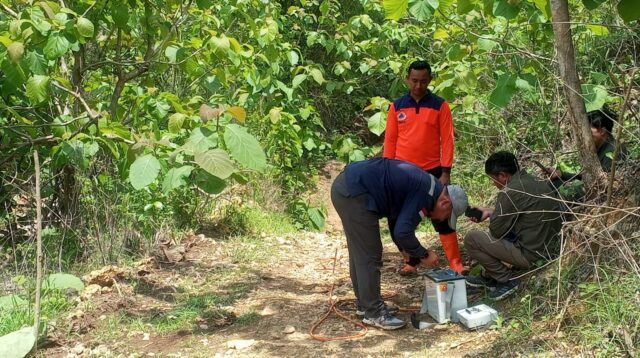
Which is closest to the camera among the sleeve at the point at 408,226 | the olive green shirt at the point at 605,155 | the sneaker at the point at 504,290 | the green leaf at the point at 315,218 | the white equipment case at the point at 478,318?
the sleeve at the point at 408,226

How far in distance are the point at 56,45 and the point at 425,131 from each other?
2563 millimetres

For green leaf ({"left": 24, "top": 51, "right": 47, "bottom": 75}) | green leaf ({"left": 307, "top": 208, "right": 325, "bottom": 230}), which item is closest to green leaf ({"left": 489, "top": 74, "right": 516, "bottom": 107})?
green leaf ({"left": 24, "top": 51, "right": 47, "bottom": 75})

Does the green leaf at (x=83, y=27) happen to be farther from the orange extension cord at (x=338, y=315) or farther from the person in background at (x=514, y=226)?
the person in background at (x=514, y=226)

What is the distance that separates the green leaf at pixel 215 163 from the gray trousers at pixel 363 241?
1236 millimetres

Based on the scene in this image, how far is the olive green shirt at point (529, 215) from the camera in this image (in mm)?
4129

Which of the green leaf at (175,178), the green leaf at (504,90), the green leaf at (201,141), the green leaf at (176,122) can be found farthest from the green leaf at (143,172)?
the green leaf at (504,90)

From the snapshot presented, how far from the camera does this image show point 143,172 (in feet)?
10.3

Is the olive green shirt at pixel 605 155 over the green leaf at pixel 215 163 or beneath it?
beneath

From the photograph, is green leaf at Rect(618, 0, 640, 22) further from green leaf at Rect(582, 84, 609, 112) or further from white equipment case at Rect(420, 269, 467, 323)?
white equipment case at Rect(420, 269, 467, 323)

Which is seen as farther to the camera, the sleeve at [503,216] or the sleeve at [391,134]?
the sleeve at [391,134]

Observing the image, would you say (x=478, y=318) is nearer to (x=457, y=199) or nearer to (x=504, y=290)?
(x=504, y=290)

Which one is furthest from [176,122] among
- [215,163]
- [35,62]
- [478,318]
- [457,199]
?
[478,318]

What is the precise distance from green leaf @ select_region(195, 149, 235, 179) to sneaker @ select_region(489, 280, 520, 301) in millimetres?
2233

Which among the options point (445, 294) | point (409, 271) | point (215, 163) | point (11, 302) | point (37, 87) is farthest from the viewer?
point (409, 271)
